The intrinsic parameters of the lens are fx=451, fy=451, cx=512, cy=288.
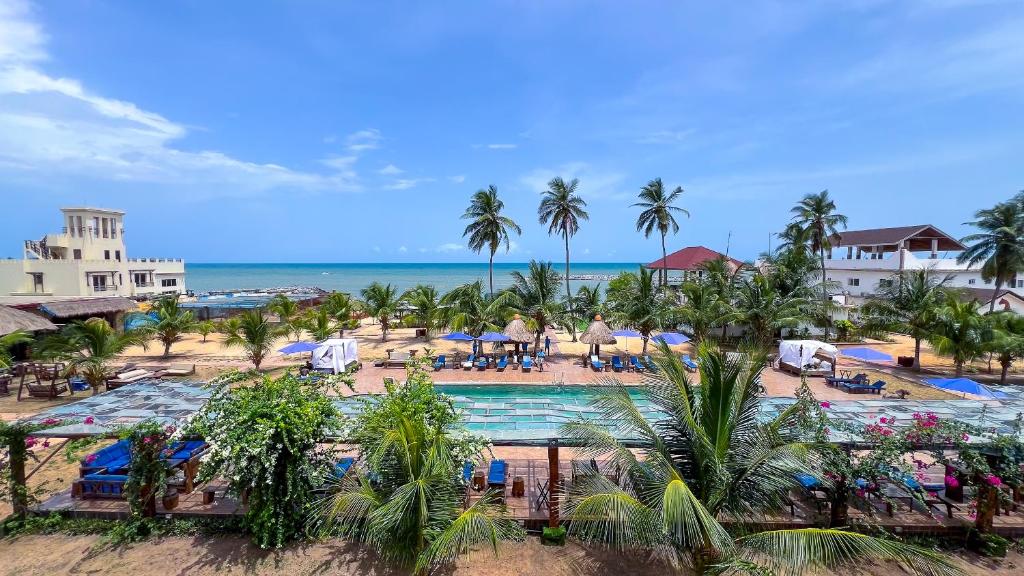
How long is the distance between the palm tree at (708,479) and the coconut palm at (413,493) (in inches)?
56.0

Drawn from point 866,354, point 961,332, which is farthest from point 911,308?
point 866,354

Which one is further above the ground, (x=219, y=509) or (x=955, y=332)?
(x=955, y=332)

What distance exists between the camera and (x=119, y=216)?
138 ft

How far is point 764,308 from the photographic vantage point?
69.1ft

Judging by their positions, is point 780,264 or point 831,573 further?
point 780,264

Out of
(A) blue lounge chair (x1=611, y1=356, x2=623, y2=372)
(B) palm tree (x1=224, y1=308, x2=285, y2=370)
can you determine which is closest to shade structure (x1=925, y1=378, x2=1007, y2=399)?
(A) blue lounge chair (x1=611, y1=356, x2=623, y2=372)

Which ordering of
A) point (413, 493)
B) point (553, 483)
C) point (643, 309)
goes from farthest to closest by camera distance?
point (643, 309)
point (553, 483)
point (413, 493)

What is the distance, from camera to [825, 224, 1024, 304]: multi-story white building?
3306cm

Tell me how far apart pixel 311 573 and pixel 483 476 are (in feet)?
10.8

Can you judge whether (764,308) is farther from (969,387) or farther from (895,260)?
(895,260)

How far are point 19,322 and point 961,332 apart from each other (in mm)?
36122

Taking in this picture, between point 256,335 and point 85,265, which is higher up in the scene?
point 85,265

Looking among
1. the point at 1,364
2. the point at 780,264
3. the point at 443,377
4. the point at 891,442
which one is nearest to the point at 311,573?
the point at 891,442

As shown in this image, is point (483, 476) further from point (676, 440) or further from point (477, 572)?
point (676, 440)
